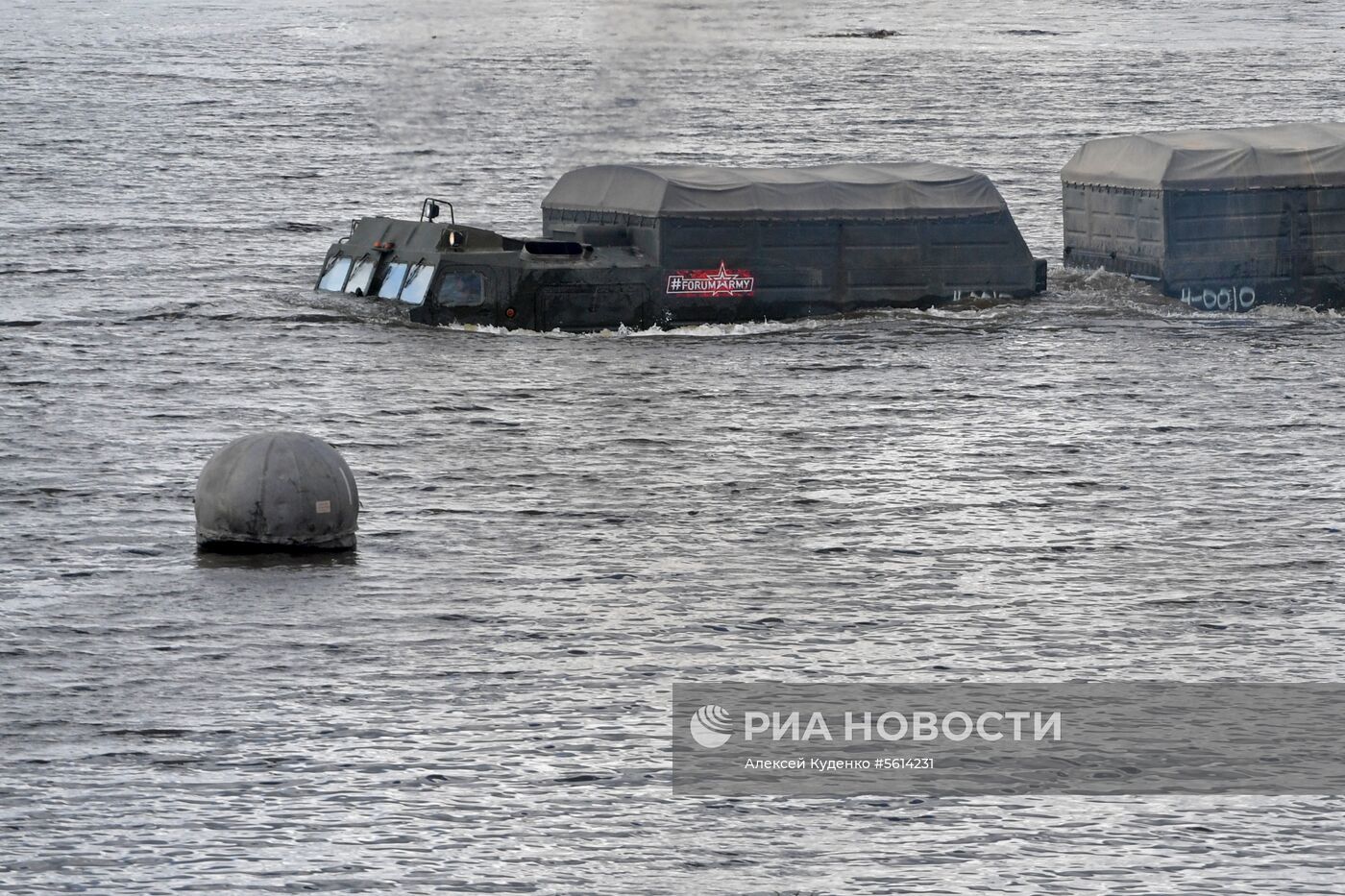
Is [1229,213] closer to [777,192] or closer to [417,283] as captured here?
[777,192]

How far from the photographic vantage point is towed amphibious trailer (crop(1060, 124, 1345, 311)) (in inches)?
2410

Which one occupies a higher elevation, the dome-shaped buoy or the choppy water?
the dome-shaped buoy

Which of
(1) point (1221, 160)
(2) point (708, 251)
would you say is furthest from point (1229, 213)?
(2) point (708, 251)

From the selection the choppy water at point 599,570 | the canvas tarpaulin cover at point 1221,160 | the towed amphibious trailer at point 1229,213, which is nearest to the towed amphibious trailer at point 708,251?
the choppy water at point 599,570

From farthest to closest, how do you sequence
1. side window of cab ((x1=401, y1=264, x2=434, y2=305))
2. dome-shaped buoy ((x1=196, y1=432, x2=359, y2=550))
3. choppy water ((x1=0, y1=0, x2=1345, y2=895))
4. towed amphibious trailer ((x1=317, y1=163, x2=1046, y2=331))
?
side window of cab ((x1=401, y1=264, x2=434, y2=305)), towed amphibious trailer ((x1=317, y1=163, x2=1046, y2=331)), dome-shaped buoy ((x1=196, y1=432, x2=359, y2=550)), choppy water ((x1=0, y1=0, x2=1345, y2=895))

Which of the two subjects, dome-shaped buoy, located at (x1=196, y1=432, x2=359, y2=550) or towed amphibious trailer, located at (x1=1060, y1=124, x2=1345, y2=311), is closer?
dome-shaped buoy, located at (x1=196, y1=432, x2=359, y2=550)

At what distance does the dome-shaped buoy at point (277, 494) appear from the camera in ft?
115

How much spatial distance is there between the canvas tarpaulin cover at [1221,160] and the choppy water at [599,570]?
3.55 metres

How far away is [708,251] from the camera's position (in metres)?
58.4

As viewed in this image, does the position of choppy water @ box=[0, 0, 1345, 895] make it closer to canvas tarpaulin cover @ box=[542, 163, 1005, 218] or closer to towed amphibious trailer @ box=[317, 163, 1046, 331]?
towed amphibious trailer @ box=[317, 163, 1046, 331]

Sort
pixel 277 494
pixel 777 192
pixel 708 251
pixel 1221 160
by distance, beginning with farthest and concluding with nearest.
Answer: pixel 1221 160 → pixel 777 192 → pixel 708 251 → pixel 277 494

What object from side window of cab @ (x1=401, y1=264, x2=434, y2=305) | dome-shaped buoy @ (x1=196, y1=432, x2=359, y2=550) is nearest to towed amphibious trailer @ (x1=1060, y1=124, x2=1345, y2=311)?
side window of cab @ (x1=401, y1=264, x2=434, y2=305)

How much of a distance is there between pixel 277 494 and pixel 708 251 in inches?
991

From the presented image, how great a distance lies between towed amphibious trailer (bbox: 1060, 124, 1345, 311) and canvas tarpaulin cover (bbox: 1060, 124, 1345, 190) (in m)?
0.03
